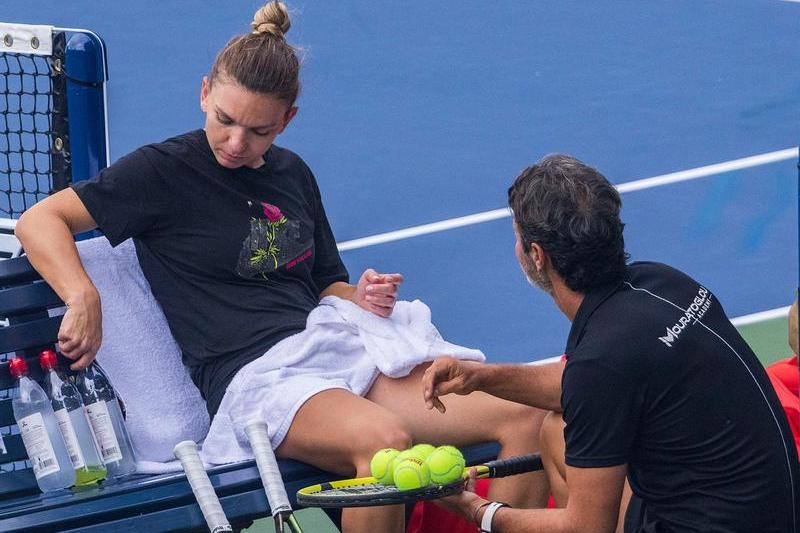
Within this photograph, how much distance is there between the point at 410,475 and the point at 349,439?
1.07 ft

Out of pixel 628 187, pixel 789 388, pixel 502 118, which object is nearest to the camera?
pixel 789 388

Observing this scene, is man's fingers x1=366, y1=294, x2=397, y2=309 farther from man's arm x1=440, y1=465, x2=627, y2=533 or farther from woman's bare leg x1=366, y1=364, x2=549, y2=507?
man's arm x1=440, y1=465, x2=627, y2=533

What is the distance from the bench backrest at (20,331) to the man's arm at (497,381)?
1146 mm

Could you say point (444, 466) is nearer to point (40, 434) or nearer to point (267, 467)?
point (267, 467)

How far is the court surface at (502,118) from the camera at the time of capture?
686 cm

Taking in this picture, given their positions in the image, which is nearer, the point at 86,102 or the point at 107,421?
the point at 107,421

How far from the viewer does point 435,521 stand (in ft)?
13.8

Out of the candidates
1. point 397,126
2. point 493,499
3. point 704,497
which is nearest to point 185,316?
point 493,499

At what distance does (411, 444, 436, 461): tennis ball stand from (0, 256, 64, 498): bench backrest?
1.13m

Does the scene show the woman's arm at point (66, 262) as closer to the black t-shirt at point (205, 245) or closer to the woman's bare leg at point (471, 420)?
the black t-shirt at point (205, 245)

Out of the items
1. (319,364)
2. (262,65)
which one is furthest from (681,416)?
(262,65)

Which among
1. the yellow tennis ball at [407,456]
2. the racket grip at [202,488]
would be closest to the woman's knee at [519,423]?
the yellow tennis ball at [407,456]

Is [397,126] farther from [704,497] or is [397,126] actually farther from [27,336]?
[704,497]

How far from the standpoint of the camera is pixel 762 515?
3.23 metres
